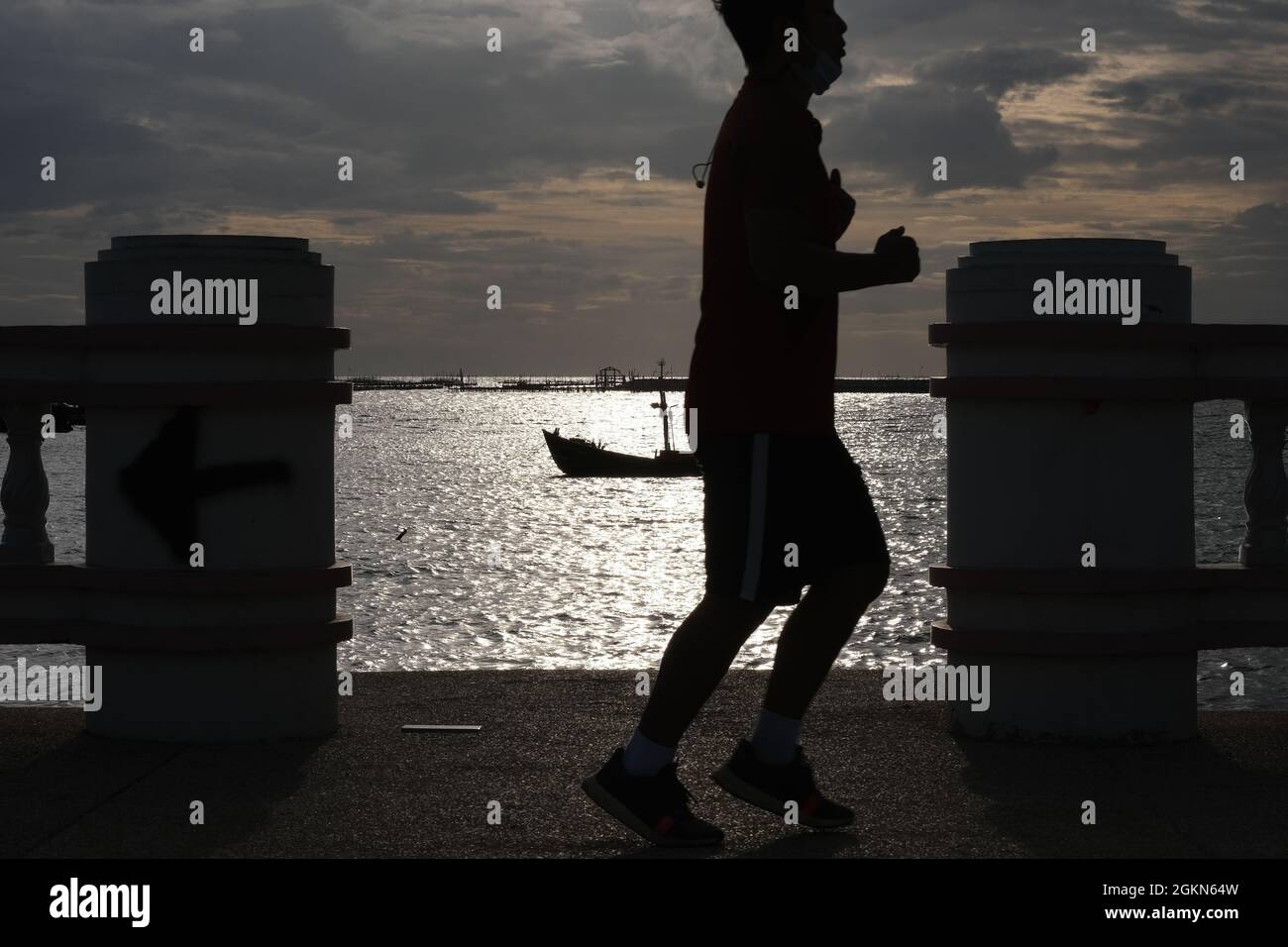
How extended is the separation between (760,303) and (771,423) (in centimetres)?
30

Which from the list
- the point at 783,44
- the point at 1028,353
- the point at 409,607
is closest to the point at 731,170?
the point at 783,44

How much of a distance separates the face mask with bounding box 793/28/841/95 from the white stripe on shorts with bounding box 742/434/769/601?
0.92m

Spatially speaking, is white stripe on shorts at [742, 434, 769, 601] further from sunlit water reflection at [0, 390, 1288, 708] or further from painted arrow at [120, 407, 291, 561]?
sunlit water reflection at [0, 390, 1288, 708]

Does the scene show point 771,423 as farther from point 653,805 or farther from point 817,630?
point 653,805

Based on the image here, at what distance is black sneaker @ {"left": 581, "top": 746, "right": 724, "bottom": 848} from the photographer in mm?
4000

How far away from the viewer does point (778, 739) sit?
4.23m

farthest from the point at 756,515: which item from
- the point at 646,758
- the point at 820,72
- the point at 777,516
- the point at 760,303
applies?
the point at 820,72

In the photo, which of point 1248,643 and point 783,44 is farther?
point 1248,643

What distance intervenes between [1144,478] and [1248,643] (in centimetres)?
67

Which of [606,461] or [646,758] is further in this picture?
[606,461]

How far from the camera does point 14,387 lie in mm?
5570

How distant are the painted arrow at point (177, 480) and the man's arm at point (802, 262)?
7.33 feet

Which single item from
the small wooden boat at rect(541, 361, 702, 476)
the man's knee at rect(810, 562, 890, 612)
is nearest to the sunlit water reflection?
the small wooden boat at rect(541, 361, 702, 476)
